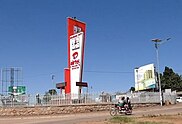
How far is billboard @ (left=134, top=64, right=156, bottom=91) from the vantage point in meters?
64.9

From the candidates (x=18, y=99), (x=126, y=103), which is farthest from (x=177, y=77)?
(x=126, y=103)

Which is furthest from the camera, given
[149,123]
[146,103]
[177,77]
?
[177,77]

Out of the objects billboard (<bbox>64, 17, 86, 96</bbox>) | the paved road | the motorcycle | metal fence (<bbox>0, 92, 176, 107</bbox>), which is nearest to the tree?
metal fence (<bbox>0, 92, 176, 107</bbox>)

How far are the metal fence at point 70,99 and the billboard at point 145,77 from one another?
650 inches

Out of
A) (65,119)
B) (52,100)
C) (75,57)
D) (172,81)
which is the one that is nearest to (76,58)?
(75,57)

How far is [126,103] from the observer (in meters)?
29.7

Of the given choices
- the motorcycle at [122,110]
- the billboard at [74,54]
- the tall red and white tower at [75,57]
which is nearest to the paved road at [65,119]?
the motorcycle at [122,110]

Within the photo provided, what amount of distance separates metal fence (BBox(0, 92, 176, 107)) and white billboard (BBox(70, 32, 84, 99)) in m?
3.86

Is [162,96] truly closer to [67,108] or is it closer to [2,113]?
[67,108]

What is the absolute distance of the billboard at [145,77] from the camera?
213 feet

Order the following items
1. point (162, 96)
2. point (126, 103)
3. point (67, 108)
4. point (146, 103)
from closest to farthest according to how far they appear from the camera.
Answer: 1. point (126, 103)
2. point (67, 108)
3. point (146, 103)
4. point (162, 96)

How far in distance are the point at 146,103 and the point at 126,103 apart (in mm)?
14630

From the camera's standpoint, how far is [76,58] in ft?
152

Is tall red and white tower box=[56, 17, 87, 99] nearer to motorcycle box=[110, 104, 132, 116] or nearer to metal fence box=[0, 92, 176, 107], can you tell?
metal fence box=[0, 92, 176, 107]
